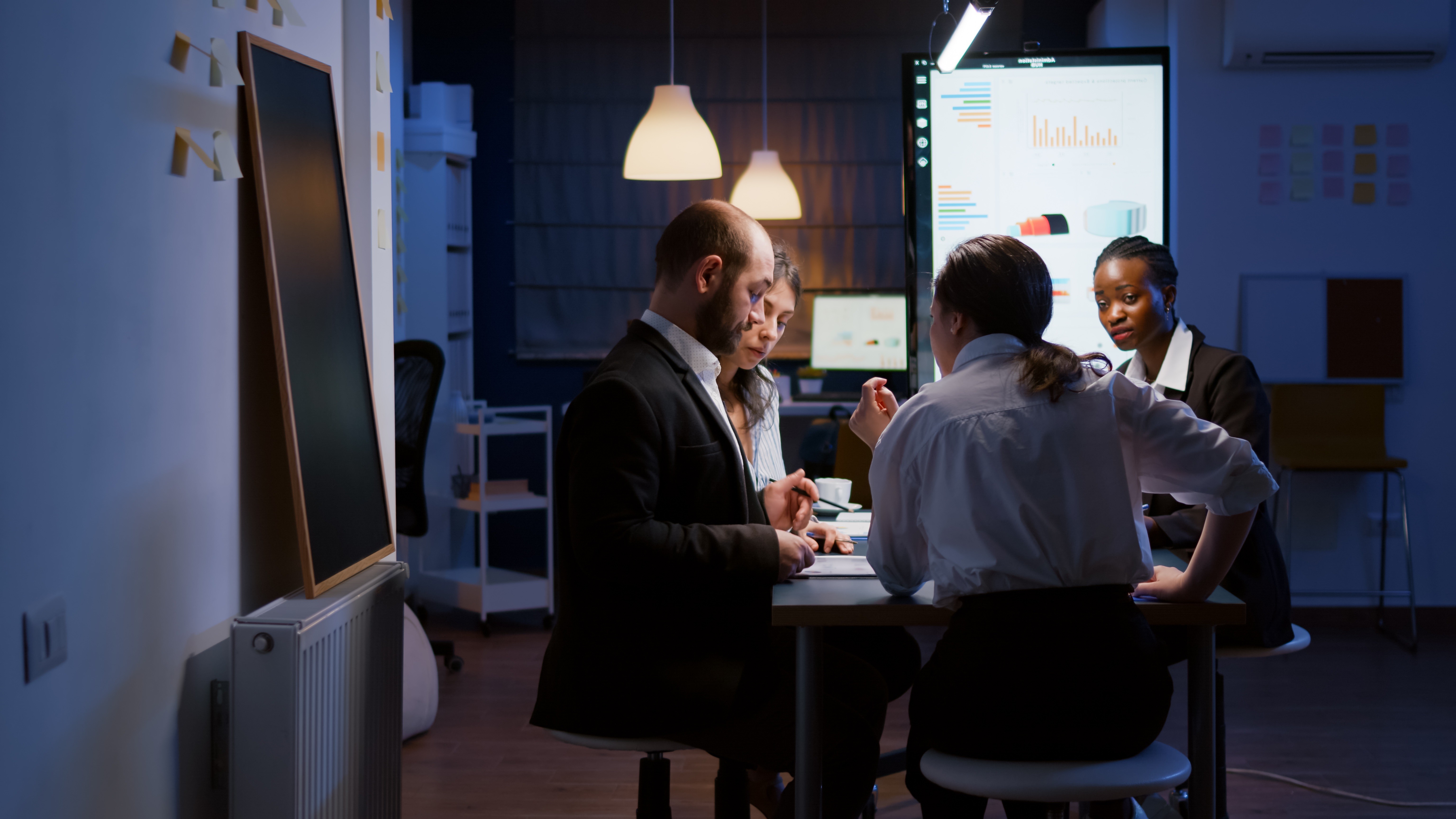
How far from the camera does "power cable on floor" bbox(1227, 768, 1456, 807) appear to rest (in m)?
2.84

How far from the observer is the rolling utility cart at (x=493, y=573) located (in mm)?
4613

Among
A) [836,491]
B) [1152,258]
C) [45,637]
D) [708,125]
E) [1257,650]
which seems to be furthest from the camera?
[708,125]

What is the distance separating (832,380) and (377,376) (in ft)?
11.6

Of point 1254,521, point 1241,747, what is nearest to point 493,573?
point 1241,747

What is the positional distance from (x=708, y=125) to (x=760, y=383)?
10.6 feet

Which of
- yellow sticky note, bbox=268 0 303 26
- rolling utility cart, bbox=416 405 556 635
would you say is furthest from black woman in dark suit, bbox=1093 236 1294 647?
rolling utility cart, bbox=416 405 556 635

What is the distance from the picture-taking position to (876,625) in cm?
175

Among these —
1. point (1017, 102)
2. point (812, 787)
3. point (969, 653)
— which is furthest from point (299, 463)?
point (1017, 102)

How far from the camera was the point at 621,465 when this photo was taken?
1711mm

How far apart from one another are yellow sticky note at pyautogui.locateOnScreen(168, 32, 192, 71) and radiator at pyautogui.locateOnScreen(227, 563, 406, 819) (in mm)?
876

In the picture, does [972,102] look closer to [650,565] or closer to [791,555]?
[791,555]

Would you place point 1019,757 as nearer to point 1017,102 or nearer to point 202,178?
point 202,178

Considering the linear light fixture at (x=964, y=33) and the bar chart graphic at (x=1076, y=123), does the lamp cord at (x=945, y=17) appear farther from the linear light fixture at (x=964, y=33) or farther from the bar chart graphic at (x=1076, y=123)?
the bar chart graphic at (x=1076, y=123)

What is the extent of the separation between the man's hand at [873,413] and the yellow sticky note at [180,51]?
1.31m
